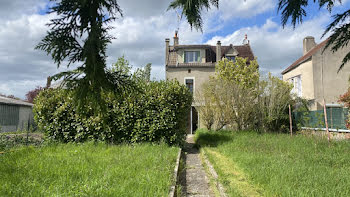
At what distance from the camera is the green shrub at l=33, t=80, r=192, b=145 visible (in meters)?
10.0

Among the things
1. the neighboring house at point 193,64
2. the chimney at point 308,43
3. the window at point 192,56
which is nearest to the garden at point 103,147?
the neighboring house at point 193,64

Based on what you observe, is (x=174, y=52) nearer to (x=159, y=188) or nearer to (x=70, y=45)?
(x=159, y=188)

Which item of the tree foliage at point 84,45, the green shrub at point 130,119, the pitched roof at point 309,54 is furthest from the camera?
the pitched roof at point 309,54

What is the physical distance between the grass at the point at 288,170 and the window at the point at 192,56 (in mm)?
14775

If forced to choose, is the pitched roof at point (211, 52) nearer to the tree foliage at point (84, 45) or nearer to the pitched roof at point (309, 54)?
the pitched roof at point (309, 54)

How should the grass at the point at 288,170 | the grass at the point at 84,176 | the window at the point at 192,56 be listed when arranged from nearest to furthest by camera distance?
the grass at the point at 84,176 → the grass at the point at 288,170 → the window at the point at 192,56

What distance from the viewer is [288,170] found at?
5.49m

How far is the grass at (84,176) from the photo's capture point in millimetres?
3953

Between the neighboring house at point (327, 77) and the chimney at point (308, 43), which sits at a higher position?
the chimney at point (308, 43)

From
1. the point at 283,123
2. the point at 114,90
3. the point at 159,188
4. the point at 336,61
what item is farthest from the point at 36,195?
the point at 336,61

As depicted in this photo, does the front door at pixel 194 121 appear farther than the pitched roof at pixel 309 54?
Yes

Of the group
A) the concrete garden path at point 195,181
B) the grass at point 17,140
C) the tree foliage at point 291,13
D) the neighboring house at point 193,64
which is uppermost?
the neighboring house at point 193,64

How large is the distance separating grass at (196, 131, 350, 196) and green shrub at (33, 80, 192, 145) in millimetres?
2268

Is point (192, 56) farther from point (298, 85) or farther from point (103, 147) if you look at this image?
point (103, 147)
